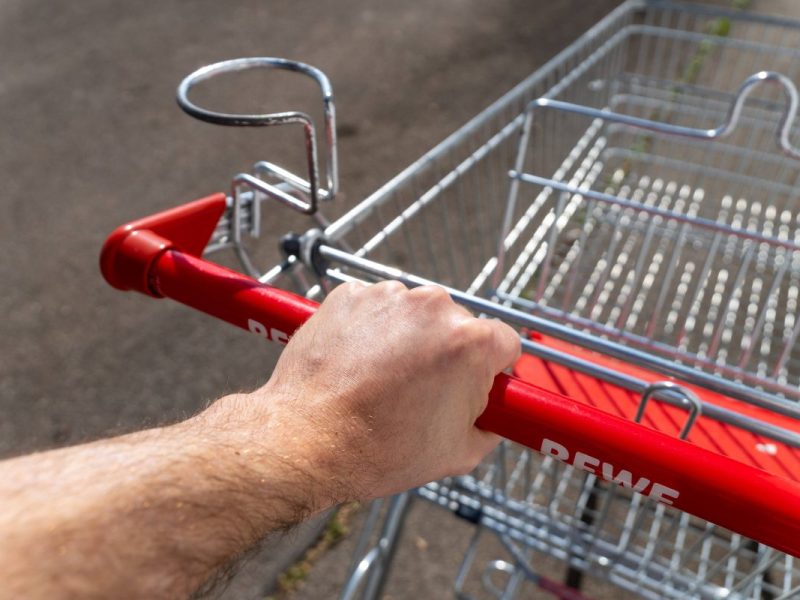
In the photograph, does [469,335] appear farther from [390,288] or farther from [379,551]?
[379,551]

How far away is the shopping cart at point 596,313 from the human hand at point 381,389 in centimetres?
5

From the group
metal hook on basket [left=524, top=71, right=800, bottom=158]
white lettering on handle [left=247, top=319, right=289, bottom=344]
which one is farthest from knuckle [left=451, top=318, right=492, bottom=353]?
metal hook on basket [left=524, top=71, right=800, bottom=158]

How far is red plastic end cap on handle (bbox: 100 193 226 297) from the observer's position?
100 cm

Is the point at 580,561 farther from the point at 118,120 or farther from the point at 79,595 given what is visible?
the point at 118,120

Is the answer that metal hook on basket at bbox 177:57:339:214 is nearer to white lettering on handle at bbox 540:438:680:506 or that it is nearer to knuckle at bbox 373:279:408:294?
knuckle at bbox 373:279:408:294

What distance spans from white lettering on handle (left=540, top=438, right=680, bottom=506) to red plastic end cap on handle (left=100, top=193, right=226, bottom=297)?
60cm

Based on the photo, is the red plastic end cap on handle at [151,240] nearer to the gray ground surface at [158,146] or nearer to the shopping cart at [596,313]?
the shopping cart at [596,313]

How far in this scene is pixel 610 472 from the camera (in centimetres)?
78

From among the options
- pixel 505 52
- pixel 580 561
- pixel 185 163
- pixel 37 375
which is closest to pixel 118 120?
pixel 185 163

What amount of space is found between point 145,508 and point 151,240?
0.49 m

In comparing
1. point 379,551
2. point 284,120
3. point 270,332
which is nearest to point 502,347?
point 270,332

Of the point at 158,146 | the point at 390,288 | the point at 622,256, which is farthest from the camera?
the point at 158,146

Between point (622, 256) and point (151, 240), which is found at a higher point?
point (151, 240)

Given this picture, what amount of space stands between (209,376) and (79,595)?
6.36ft
